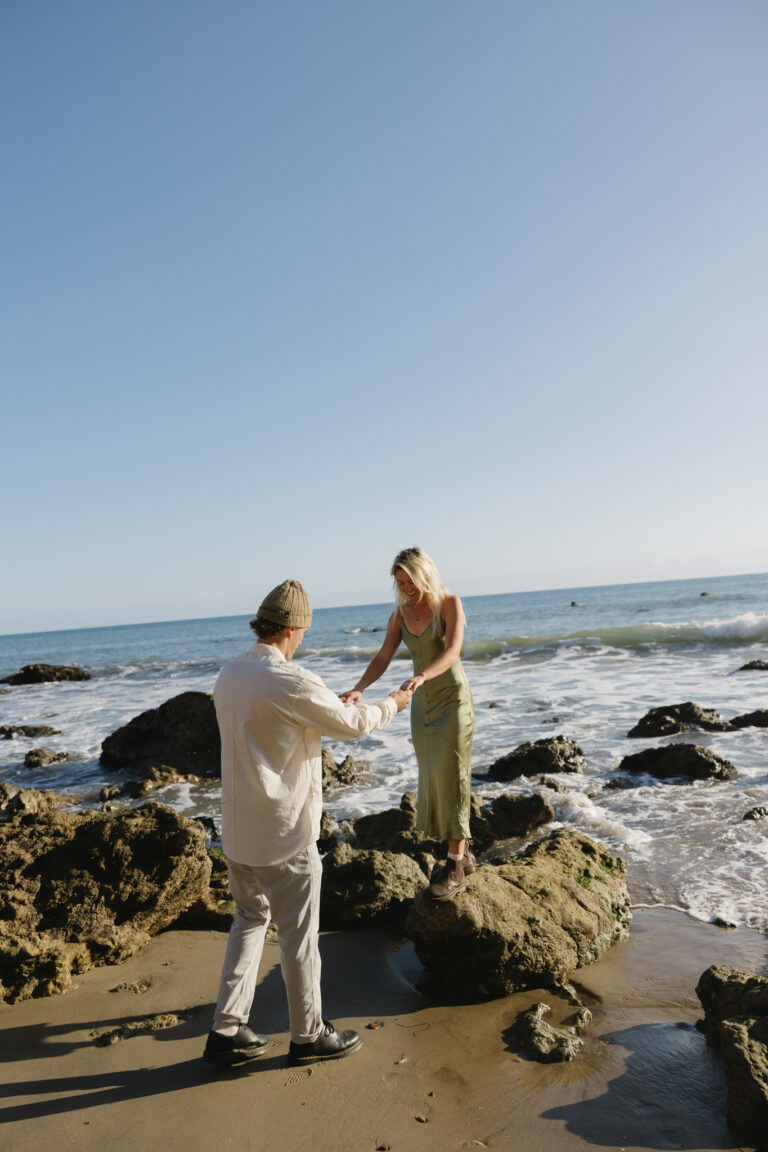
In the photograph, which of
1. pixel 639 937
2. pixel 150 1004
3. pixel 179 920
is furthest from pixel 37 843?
pixel 639 937

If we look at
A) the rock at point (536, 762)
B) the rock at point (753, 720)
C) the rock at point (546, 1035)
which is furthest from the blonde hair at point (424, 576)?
the rock at point (753, 720)

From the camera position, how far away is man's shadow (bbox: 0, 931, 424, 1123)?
3.01 metres

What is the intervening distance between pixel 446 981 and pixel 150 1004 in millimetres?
1639

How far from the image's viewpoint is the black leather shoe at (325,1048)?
10.3 ft

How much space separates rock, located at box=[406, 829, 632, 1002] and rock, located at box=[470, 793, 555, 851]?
6.66ft

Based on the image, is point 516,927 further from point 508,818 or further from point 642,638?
point 642,638

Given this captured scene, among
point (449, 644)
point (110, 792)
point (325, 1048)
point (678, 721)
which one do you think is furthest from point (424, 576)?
point (678, 721)

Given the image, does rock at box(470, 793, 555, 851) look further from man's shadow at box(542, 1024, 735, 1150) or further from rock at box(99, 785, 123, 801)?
rock at box(99, 785, 123, 801)

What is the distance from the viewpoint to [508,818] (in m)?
7.02

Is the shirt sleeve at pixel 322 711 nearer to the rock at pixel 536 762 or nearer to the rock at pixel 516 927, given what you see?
the rock at pixel 516 927

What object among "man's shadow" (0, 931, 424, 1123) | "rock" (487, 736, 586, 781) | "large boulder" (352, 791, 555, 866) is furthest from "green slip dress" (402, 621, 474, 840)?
"rock" (487, 736, 586, 781)

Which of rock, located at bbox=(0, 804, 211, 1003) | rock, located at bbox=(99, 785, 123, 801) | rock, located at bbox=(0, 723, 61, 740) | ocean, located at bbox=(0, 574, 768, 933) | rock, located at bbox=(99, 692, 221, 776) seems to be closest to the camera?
rock, located at bbox=(0, 804, 211, 1003)

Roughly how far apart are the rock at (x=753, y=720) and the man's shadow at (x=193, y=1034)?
28.3 feet

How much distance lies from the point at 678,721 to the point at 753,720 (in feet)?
4.02
